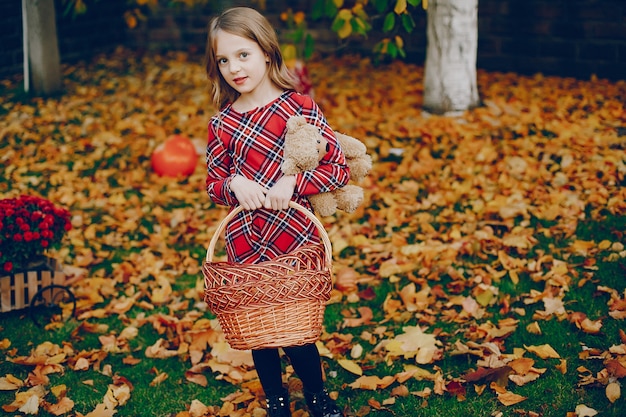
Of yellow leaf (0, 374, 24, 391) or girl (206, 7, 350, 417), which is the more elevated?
girl (206, 7, 350, 417)

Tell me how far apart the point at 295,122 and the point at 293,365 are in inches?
39.4

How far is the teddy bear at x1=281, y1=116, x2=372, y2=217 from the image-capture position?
249 cm

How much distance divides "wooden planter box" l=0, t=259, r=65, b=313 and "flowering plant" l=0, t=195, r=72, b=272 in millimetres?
67

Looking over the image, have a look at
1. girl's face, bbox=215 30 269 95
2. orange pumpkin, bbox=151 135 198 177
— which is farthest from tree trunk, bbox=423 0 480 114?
girl's face, bbox=215 30 269 95

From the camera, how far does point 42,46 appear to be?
737cm

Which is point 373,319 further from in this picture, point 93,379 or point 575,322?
point 93,379

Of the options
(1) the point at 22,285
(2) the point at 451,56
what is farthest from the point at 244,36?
(2) the point at 451,56

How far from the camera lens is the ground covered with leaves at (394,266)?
3139 mm

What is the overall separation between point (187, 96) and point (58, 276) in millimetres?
4094

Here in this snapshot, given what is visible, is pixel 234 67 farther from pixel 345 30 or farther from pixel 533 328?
pixel 345 30

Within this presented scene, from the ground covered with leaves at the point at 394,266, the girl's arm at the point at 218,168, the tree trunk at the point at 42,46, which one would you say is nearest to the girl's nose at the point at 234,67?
the girl's arm at the point at 218,168

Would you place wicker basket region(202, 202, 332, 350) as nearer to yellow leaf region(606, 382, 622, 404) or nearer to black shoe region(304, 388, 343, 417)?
black shoe region(304, 388, 343, 417)

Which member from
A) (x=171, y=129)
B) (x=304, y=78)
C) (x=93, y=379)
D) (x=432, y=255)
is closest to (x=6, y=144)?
(x=171, y=129)

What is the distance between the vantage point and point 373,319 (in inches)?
146
